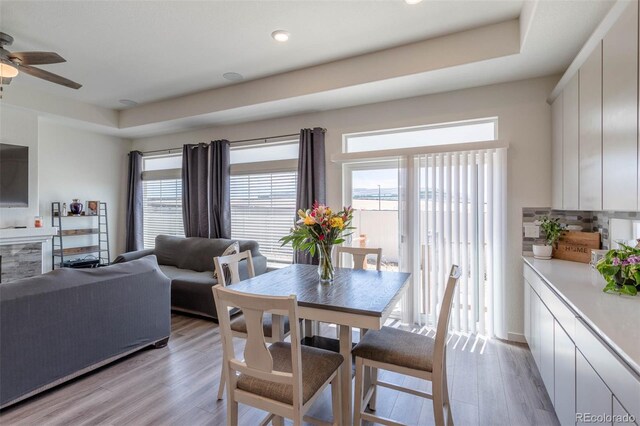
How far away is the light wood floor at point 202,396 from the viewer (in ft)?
A: 6.52

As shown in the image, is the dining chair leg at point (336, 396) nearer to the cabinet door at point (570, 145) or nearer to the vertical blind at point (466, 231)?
the vertical blind at point (466, 231)

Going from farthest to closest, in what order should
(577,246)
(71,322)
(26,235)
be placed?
(26,235) → (577,246) → (71,322)

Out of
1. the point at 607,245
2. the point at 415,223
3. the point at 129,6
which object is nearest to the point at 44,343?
the point at 129,6

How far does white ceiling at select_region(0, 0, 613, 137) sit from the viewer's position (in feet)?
7.70

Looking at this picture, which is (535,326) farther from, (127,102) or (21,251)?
(21,251)

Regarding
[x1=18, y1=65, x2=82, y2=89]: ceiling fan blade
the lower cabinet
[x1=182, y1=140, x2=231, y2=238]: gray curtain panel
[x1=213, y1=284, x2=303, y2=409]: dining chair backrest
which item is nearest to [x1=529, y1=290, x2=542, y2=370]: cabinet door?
the lower cabinet

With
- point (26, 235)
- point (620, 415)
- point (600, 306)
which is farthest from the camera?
point (26, 235)

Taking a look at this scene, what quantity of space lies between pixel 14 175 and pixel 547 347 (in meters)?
6.25

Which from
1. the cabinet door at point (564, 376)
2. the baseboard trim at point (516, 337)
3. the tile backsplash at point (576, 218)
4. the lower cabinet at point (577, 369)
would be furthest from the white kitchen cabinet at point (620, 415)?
the baseboard trim at point (516, 337)

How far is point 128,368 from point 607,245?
4.06 meters

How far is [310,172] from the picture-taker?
12.9 feet

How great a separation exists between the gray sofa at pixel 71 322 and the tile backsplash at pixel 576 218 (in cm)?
362

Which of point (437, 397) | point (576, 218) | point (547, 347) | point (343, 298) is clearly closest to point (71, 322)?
Answer: point (343, 298)

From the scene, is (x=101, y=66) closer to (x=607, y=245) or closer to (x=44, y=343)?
(x=44, y=343)
